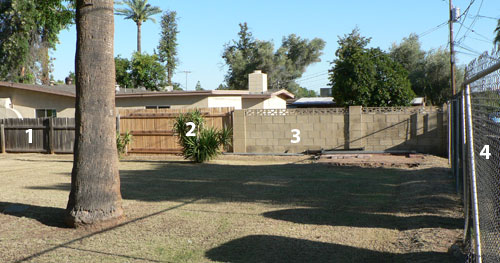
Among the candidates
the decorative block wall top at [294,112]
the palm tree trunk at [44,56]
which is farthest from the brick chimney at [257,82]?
the palm tree trunk at [44,56]

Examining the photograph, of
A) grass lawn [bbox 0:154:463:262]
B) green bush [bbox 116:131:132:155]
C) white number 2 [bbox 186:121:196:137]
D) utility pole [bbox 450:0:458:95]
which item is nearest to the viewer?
grass lawn [bbox 0:154:463:262]

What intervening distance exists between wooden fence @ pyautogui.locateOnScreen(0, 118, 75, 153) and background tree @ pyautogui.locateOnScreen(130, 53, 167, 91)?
894 inches

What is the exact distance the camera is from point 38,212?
8.88 metres

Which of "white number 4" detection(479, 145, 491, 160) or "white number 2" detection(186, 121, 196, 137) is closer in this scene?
"white number 4" detection(479, 145, 491, 160)

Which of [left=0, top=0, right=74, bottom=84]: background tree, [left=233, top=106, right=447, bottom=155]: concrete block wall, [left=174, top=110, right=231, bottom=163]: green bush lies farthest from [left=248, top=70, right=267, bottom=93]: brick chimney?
[left=0, top=0, right=74, bottom=84]: background tree

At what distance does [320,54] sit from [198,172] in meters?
47.4

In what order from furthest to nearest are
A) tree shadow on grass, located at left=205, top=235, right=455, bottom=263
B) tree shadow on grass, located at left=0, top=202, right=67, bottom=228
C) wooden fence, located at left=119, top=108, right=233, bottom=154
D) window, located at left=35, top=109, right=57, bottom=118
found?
window, located at left=35, top=109, right=57, bottom=118
wooden fence, located at left=119, top=108, right=233, bottom=154
tree shadow on grass, located at left=0, top=202, right=67, bottom=228
tree shadow on grass, located at left=205, top=235, right=455, bottom=263

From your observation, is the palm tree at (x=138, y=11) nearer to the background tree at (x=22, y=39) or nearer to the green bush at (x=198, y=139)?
the background tree at (x=22, y=39)

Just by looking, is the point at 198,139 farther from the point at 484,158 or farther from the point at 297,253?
the point at 484,158

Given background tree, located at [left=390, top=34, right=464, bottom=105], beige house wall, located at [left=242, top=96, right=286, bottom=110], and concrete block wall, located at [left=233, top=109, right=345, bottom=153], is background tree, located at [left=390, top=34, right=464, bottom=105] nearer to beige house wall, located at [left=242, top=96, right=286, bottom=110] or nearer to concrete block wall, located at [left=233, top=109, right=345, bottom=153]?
beige house wall, located at [left=242, top=96, right=286, bottom=110]

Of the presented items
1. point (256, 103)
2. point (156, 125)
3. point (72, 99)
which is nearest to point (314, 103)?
point (256, 103)

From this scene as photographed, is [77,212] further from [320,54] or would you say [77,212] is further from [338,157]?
[320,54]

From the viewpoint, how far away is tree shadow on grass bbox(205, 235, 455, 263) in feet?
19.7

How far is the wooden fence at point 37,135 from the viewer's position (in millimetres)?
21969
